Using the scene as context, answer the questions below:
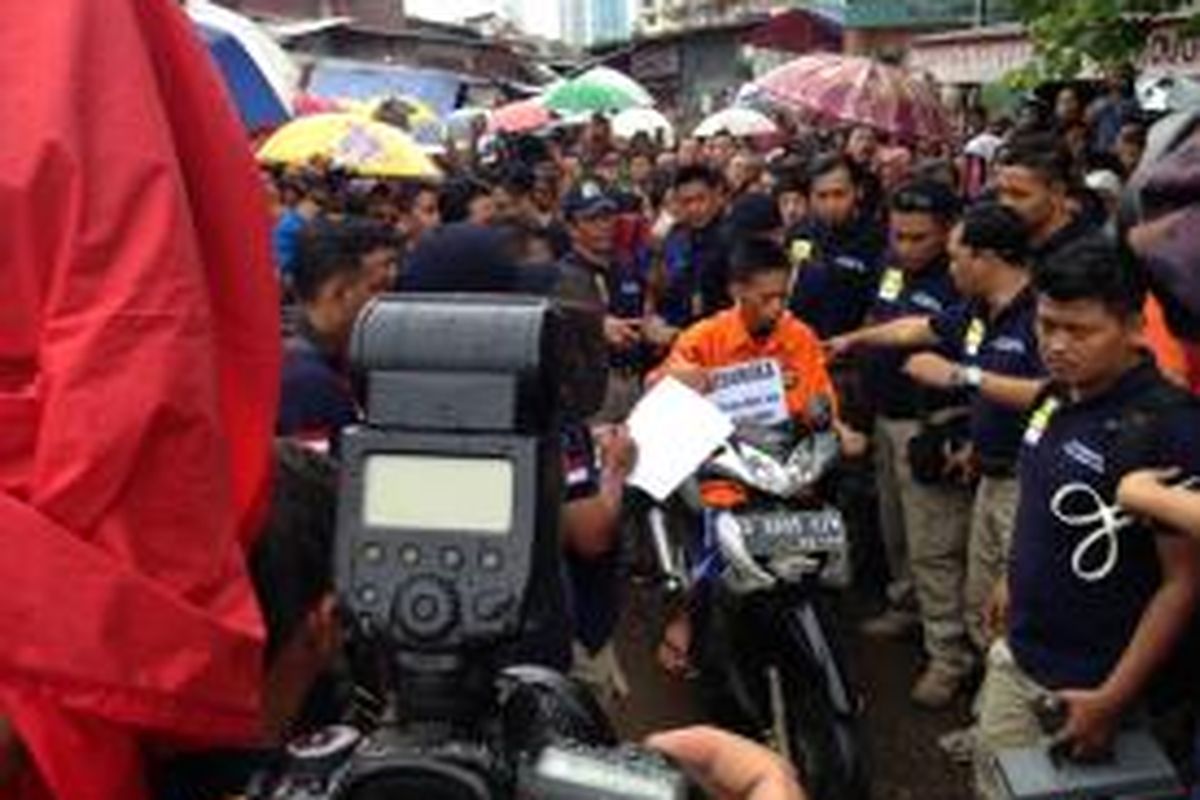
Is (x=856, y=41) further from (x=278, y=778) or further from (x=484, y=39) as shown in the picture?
(x=278, y=778)

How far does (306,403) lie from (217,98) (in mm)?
2037

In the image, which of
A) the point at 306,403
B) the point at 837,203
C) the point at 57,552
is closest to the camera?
the point at 57,552

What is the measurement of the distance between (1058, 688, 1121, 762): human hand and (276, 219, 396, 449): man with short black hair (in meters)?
1.60

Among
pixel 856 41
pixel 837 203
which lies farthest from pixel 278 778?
pixel 856 41

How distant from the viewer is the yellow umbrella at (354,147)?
9.12 meters

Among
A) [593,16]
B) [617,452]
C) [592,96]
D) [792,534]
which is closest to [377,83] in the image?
[592,96]

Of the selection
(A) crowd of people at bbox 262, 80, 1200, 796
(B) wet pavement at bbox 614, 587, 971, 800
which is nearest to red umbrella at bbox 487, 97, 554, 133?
(A) crowd of people at bbox 262, 80, 1200, 796

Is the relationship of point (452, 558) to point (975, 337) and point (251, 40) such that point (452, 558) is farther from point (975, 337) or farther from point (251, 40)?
point (251, 40)

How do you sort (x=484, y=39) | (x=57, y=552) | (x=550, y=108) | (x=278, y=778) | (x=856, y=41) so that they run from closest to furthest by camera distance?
1. (x=57, y=552)
2. (x=278, y=778)
3. (x=550, y=108)
4. (x=856, y=41)
5. (x=484, y=39)

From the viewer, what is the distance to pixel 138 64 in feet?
4.75

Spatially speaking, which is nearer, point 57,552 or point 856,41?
point 57,552

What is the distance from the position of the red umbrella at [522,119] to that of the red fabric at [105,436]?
17876 mm

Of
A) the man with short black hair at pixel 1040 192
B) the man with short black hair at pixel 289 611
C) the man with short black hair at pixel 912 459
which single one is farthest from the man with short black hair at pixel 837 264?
the man with short black hair at pixel 289 611

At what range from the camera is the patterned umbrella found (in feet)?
33.8
